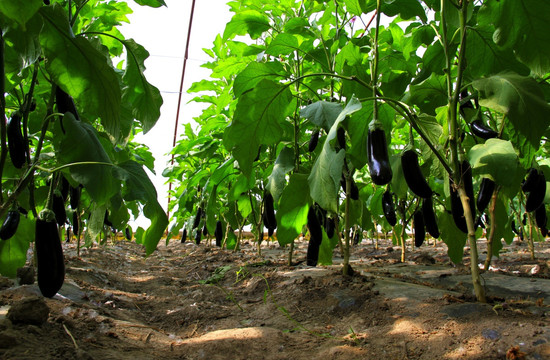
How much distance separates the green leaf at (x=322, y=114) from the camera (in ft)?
4.74

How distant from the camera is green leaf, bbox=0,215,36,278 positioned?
1538 millimetres

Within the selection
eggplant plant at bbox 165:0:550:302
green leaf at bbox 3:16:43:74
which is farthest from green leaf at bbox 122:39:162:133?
green leaf at bbox 3:16:43:74

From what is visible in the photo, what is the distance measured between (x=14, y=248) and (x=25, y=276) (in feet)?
1.63

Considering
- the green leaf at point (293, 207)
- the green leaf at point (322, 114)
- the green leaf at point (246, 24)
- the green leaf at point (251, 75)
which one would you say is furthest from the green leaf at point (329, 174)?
the green leaf at point (246, 24)

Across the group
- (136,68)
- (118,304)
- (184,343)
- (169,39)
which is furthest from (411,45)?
(169,39)

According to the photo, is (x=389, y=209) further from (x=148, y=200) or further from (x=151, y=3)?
(x=151, y=3)

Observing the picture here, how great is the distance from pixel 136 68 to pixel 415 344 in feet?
4.26

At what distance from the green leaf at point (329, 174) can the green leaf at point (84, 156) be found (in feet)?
2.01

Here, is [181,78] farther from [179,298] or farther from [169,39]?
[179,298]

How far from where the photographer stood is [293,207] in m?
1.66

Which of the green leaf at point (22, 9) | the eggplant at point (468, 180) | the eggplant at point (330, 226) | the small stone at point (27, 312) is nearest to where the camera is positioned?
the green leaf at point (22, 9)

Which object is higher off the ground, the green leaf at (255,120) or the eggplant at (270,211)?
the green leaf at (255,120)

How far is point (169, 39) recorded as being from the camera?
10414mm

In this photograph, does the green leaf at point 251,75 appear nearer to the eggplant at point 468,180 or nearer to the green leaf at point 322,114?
the green leaf at point 322,114
